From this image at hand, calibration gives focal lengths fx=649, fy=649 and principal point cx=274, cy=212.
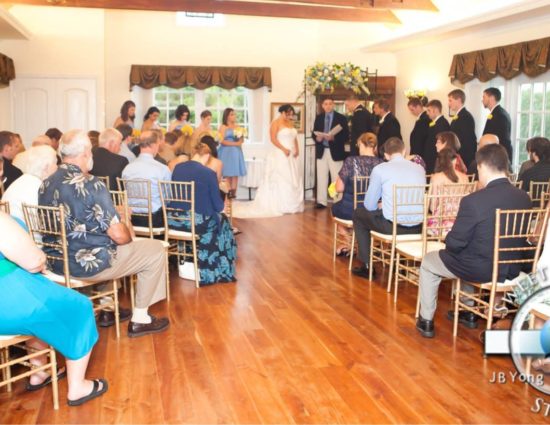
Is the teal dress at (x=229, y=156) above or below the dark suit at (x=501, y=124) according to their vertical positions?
below

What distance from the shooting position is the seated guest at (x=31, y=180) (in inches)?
155

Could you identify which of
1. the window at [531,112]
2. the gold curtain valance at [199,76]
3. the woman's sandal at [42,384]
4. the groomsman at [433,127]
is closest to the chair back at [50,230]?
the woman's sandal at [42,384]

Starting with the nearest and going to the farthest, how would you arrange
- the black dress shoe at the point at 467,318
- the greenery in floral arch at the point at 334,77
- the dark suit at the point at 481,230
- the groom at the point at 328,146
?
the dark suit at the point at 481,230 → the black dress shoe at the point at 467,318 → the greenery in floral arch at the point at 334,77 → the groom at the point at 328,146

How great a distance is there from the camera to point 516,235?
147 inches

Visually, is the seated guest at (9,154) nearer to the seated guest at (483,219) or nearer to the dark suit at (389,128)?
the seated guest at (483,219)

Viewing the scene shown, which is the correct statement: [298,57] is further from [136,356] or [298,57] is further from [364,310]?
[136,356]

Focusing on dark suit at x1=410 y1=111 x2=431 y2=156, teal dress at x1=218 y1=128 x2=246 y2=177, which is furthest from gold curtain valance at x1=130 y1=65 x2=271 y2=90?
dark suit at x1=410 y1=111 x2=431 y2=156

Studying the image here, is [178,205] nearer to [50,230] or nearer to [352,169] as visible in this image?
[352,169]

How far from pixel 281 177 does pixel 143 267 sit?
234 inches

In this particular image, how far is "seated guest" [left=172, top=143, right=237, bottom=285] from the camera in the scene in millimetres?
5516

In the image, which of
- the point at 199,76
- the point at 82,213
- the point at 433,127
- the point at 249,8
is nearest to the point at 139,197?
the point at 82,213

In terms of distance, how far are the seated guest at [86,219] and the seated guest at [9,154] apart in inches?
75.3

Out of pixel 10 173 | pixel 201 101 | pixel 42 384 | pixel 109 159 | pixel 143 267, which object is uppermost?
pixel 201 101

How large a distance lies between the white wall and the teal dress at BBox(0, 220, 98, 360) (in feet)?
21.3
